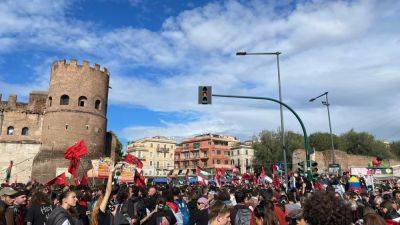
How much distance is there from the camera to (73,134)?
39.2 metres

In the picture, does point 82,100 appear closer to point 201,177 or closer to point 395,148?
point 201,177

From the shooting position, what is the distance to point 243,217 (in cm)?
607

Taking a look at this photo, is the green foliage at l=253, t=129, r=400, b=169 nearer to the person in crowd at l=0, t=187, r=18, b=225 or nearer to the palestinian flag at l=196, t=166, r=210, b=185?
the palestinian flag at l=196, t=166, r=210, b=185

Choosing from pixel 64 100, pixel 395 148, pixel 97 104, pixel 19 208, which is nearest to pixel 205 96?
pixel 19 208

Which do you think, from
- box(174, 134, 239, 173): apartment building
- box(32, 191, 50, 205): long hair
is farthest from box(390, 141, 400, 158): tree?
box(32, 191, 50, 205): long hair

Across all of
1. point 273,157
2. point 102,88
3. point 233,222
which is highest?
point 102,88

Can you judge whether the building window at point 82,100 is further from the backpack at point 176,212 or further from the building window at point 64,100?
the backpack at point 176,212

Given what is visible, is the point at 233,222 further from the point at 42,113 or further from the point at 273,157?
the point at 273,157

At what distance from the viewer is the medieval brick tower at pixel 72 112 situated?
38.9 meters

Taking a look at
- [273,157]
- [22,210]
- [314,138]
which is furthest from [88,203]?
[314,138]

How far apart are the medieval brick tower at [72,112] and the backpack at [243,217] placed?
34063mm

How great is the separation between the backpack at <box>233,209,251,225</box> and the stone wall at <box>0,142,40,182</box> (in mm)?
39619

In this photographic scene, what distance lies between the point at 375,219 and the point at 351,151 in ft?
263

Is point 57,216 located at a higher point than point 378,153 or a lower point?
lower
